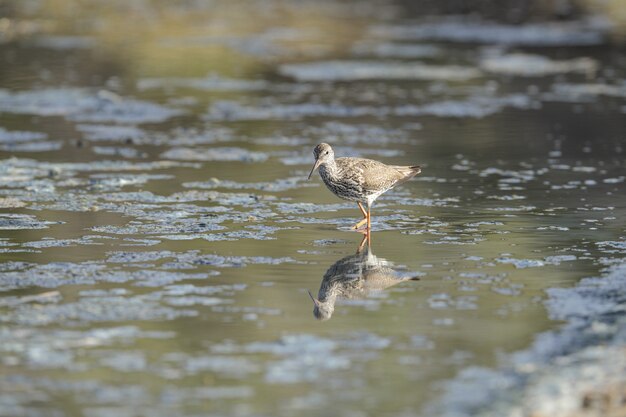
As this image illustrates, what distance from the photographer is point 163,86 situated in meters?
19.3

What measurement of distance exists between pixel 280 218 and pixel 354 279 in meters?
2.32

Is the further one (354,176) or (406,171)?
(406,171)

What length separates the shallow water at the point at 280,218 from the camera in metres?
6.70

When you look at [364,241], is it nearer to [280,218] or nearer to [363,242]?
[363,242]

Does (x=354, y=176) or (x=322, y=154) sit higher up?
(x=322, y=154)

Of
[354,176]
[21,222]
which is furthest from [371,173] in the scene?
→ [21,222]

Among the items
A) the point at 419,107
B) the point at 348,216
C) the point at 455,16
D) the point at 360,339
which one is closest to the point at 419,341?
the point at 360,339

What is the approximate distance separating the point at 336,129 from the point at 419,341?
8950 mm

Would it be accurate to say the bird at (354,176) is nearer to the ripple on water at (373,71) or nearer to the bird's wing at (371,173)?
the bird's wing at (371,173)

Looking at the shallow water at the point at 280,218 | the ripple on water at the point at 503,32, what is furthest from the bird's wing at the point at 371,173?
the ripple on water at the point at 503,32

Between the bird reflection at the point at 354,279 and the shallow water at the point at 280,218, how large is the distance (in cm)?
3

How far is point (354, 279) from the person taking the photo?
8758 millimetres

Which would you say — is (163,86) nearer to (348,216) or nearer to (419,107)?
(419,107)

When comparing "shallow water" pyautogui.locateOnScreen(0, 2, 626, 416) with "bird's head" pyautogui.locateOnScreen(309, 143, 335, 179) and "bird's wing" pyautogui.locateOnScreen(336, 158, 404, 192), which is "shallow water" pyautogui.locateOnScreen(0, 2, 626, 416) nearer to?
"bird's wing" pyautogui.locateOnScreen(336, 158, 404, 192)
